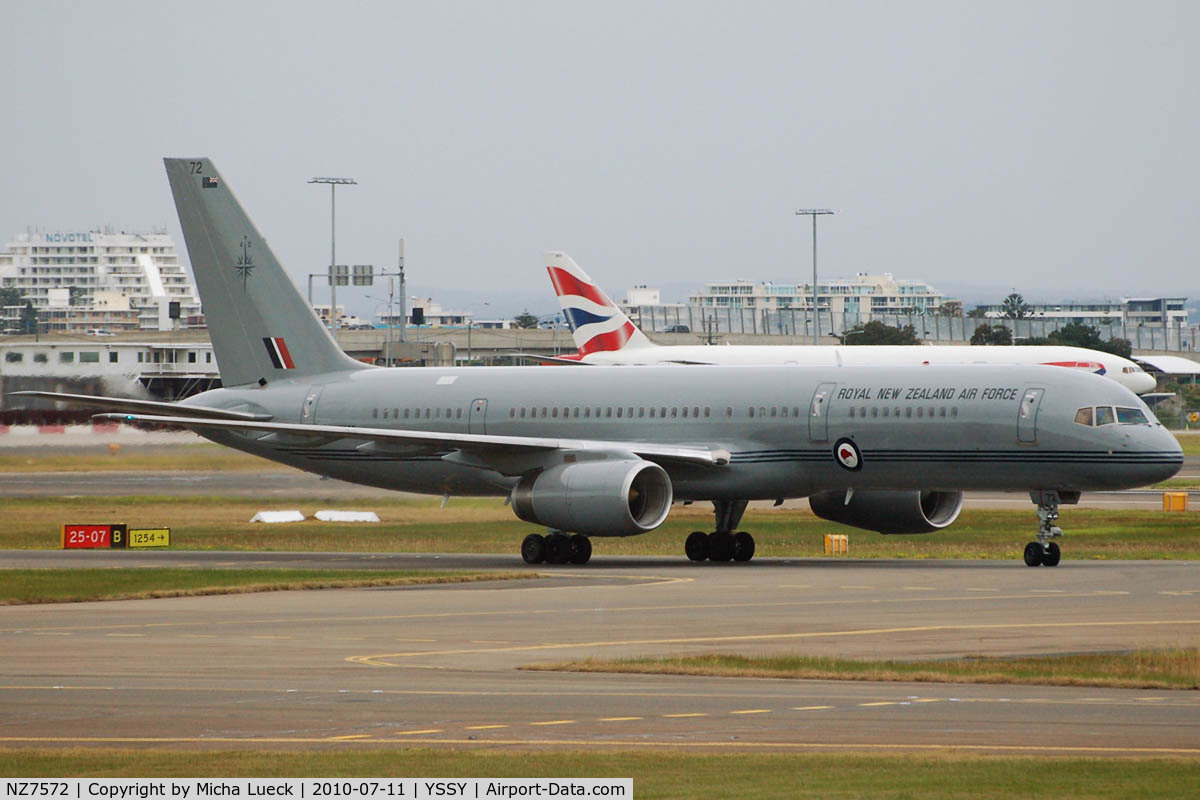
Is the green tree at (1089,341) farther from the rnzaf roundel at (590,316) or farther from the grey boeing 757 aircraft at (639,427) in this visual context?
the grey boeing 757 aircraft at (639,427)

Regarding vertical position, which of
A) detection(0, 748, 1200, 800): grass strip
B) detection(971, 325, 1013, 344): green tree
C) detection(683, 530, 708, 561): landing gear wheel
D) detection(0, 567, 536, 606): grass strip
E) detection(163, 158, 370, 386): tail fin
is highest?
detection(163, 158, 370, 386): tail fin

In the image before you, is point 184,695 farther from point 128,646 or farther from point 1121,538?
point 1121,538

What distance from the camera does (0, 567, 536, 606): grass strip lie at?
3488cm

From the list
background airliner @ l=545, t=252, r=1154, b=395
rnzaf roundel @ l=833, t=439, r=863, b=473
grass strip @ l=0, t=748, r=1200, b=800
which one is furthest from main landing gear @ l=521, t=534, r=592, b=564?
background airliner @ l=545, t=252, r=1154, b=395

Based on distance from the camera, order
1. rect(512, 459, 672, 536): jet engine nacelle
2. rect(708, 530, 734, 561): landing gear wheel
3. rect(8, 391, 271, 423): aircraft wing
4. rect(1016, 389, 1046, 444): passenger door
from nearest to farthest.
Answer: rect(1016, 389, 1046, 444): passenger door < rect(512, 459, 672, 536): jet engine nacelle < rect(708, 530, 734, 561): landing gear wheel < rect(8, 391, 271, 423): aircraft wing

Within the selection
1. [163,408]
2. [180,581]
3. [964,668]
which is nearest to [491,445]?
[180,581]

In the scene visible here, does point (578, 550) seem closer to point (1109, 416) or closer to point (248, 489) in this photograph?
point (1109, 416)

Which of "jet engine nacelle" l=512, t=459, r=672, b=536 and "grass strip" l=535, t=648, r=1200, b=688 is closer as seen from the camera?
"grass strip" l=535, t=648, r=1200, b=688

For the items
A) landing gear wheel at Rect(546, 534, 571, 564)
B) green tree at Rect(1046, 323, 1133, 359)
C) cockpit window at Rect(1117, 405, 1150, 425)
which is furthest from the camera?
green tree at Rect(1046, 323, 1133, 359)

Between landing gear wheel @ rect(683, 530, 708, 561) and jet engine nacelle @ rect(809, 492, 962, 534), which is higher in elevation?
jet engine nacelle @ rect(809, 492, 962, 534)

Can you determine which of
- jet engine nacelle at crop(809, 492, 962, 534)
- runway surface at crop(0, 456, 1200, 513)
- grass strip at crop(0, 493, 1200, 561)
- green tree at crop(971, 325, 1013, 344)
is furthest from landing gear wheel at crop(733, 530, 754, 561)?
green tree at crop(971, 325, 1013, 344)

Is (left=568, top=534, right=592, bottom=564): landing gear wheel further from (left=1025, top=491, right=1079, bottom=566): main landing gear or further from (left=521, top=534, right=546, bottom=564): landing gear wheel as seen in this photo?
(left=1025, top=491, right=1079, bottom=566): main landing gear

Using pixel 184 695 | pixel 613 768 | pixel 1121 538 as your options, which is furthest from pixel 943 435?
pixel 613 768

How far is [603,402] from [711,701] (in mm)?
27007
